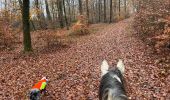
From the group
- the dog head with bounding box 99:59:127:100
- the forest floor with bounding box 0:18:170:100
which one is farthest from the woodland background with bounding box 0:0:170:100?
the dog head with bounding box 99:59:127:100

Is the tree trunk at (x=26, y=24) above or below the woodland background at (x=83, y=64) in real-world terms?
above

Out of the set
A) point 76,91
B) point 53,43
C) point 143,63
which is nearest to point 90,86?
point 76,91

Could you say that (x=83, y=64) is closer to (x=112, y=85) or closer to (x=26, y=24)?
(x=26, y=24)

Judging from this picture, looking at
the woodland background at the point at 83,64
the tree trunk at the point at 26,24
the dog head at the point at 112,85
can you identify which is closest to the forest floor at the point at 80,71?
the woodland background at the point at 83,64

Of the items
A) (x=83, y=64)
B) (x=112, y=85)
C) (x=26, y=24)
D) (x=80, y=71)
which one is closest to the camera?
(x=112, y=85)

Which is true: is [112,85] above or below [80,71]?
above

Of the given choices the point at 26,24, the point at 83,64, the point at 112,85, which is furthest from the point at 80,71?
the point at 112,85

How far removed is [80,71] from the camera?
12578 millimetres

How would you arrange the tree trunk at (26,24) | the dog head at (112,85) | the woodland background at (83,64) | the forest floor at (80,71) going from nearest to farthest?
the dog head at (112,85) → the forest floor at (80,71) → the woodland background at (83,64) → the tree trunk at (26,24)

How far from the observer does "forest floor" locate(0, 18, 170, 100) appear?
32.4ft

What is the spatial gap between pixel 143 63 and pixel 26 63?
21.2 ft

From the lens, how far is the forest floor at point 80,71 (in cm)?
988

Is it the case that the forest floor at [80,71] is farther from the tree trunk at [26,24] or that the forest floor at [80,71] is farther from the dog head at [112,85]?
the dog head at [112,85]

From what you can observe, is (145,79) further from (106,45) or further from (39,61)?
(106,45)
